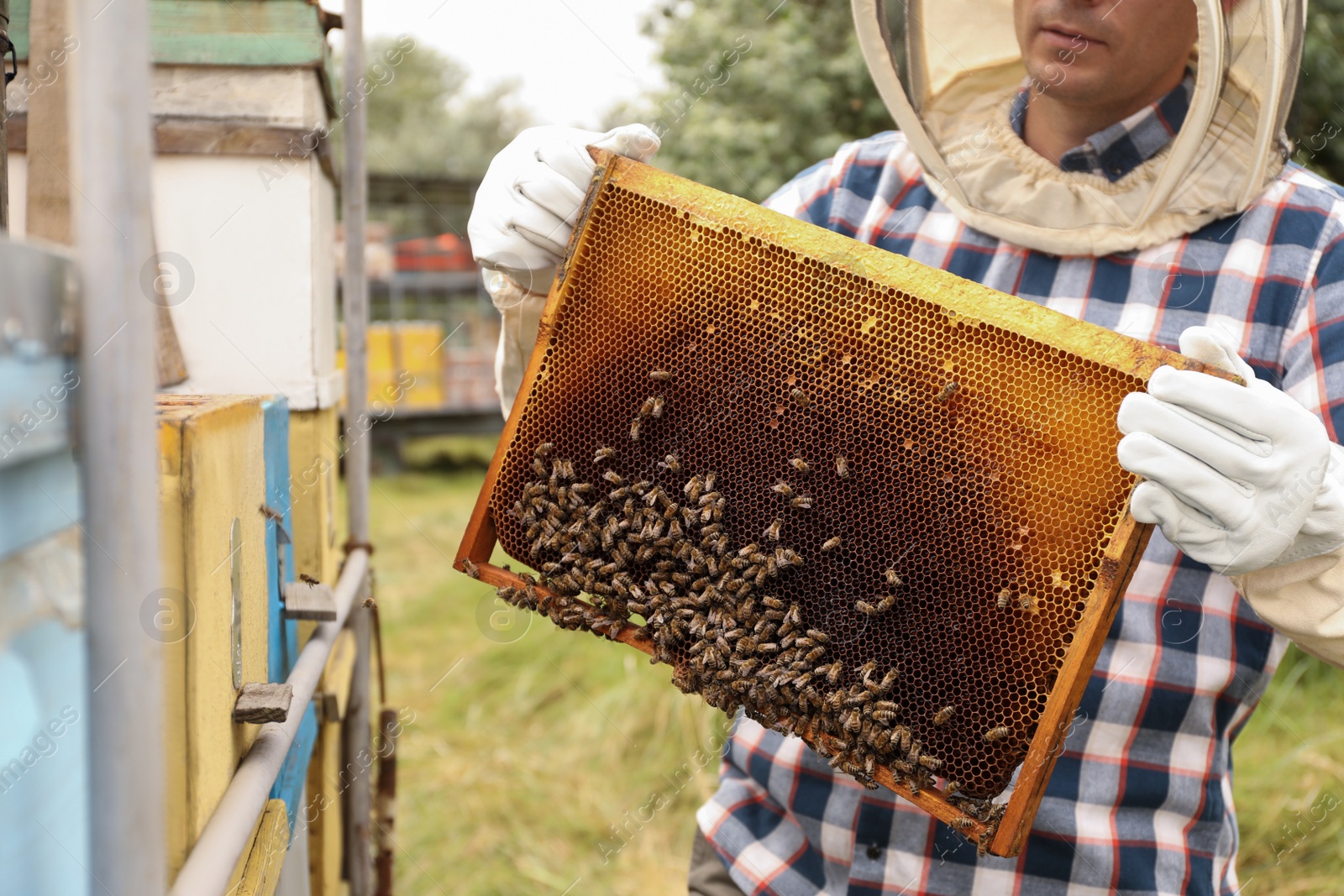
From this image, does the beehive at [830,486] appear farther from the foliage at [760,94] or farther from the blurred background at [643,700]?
the foliage at [760,94]

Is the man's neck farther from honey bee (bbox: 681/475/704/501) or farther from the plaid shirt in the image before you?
honey bee (bbox: 681/475/704/501)

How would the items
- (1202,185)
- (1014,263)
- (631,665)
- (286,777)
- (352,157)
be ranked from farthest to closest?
(631,665)
(352,157)
(1014,263)
(1202,185)
(286,777)

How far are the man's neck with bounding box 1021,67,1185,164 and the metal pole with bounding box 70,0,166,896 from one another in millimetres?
2251

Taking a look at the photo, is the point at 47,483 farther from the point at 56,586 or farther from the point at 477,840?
the point at 477,840

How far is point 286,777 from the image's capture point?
2045mm

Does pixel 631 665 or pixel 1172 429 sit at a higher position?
pixel 1172 429

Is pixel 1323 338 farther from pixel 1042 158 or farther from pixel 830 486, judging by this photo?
pixel 830 486

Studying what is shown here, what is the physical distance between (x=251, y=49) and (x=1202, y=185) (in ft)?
8.13

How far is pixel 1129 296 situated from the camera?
2426 millimetres

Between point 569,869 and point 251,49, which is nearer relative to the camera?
point 251,49

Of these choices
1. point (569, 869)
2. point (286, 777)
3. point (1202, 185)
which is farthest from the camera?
point (569, 869)

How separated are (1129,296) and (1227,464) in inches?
28.9

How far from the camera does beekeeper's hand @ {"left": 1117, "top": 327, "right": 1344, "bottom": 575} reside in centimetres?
176

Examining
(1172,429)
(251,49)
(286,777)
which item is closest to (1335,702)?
(1172,429)
